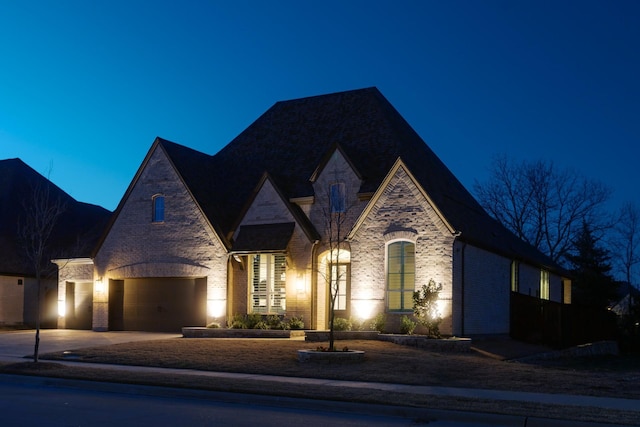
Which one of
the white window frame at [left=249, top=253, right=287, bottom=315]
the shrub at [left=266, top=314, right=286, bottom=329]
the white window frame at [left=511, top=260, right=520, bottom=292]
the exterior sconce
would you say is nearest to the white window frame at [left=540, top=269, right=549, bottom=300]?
the white window frame at [left=511, top=260, right=520, bottom=292]

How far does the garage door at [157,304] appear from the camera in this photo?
104 feet

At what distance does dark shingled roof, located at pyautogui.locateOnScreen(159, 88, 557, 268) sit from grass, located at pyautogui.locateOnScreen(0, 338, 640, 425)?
26.9 feet

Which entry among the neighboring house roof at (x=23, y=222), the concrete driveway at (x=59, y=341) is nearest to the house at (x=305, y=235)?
the concrete driveway at (x=59, y=341)

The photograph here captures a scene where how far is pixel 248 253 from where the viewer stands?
29.5m

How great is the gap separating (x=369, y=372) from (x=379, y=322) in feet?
27.1

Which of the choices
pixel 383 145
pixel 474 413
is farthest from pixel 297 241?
pixel 474 413

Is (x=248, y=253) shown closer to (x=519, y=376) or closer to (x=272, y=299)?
(x=272, y=299)

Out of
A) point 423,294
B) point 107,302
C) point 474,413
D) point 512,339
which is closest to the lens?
point 474,413

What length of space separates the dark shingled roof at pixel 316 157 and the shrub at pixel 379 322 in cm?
465

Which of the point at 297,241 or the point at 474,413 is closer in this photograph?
the point at 474,413

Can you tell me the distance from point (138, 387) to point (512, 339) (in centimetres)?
1817

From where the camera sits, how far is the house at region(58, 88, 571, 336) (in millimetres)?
26750

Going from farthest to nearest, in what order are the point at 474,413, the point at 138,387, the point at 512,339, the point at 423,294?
1. the point at 512,339
2. the point at 423,294
3. the point at 138,387
4. the point at 474,413

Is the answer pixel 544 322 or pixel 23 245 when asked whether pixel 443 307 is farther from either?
pixel 23 245
